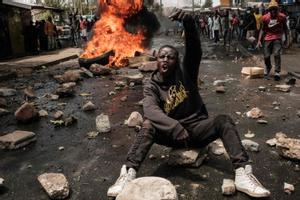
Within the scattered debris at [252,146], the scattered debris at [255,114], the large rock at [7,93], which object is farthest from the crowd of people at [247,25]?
the scattered debris at [252,146]

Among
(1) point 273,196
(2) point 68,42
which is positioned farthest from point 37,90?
(2) point 68,42

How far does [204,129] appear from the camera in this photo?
3988mm

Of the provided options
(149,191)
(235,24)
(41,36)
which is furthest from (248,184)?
(235,24)

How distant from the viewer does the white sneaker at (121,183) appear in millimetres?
3484

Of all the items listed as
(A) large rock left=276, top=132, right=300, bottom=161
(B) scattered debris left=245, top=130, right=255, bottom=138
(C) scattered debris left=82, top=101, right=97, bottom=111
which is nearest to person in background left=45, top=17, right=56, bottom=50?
(C) scattered debris left=82, top=101, right=97, bottom=111

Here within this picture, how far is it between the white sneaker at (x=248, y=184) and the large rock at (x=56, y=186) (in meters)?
1.64

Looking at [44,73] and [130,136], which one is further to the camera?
[44,73]

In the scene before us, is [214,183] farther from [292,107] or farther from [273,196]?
[292,107]

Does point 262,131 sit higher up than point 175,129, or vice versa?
point 175,129

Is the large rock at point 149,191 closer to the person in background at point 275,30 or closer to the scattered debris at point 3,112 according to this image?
the scattered debris at point 3,112

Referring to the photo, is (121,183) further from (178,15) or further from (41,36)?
(41,36)

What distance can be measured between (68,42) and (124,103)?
69.0ft

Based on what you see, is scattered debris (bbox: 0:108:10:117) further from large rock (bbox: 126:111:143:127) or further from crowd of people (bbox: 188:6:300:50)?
crowd of people (bbox: 188:6:300:50)

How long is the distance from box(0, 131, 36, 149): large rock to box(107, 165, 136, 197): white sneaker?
7.47 feet
